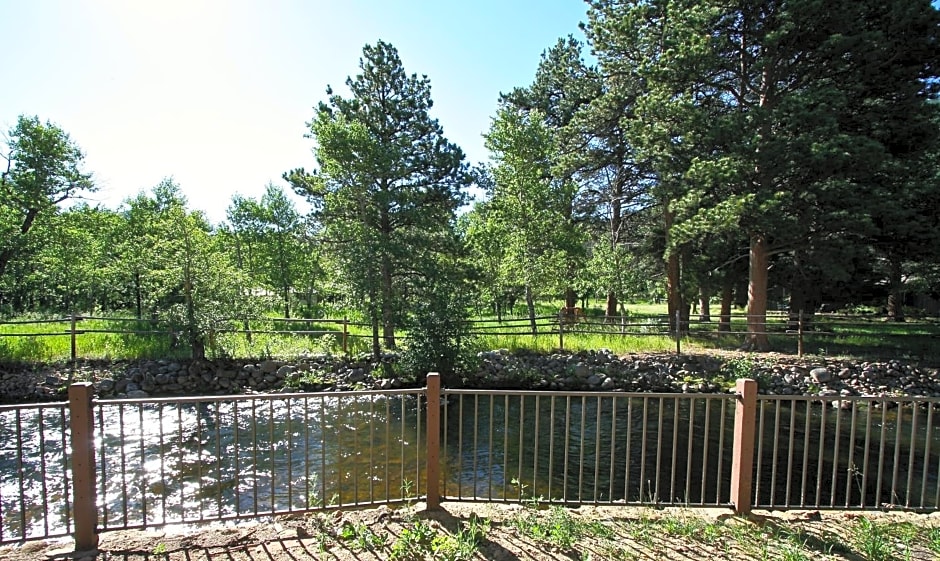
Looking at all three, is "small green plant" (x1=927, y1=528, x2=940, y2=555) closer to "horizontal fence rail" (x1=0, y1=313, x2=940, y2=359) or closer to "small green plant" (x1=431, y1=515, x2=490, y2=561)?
"small green plant" (x1=431, y1=515, x2=490, y2=561)

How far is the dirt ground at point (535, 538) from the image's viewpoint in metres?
3.37

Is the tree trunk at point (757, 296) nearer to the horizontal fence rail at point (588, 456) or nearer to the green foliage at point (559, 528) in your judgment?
the horizontal fence rail at point (588, 456)

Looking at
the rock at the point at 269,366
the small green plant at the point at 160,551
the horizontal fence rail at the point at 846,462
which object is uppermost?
the small green plant at the point at 160,551

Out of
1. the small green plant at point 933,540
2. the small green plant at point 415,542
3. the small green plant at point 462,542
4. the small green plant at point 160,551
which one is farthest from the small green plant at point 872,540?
the small green plant at point 160,551

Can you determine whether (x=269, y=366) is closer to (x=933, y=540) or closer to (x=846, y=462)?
(x=846, y=462)

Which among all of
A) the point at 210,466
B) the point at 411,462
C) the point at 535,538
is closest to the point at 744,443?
the point at 535,538

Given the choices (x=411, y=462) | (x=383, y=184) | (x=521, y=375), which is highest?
(x=383, y=184)

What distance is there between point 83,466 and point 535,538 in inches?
123

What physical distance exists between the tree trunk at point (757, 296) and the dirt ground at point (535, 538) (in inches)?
446

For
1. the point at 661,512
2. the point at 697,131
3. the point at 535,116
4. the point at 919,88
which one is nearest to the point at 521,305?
the point at 535,116

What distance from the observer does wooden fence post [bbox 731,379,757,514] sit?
4008 millimetres

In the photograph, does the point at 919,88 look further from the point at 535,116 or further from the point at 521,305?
the point at 521,305

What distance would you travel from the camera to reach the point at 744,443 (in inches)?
159

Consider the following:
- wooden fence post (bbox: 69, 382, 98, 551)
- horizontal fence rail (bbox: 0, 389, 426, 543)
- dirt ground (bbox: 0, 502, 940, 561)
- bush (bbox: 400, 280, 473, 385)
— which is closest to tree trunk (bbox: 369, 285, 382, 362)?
bush (bbox: 400, 280, 473, 385)
